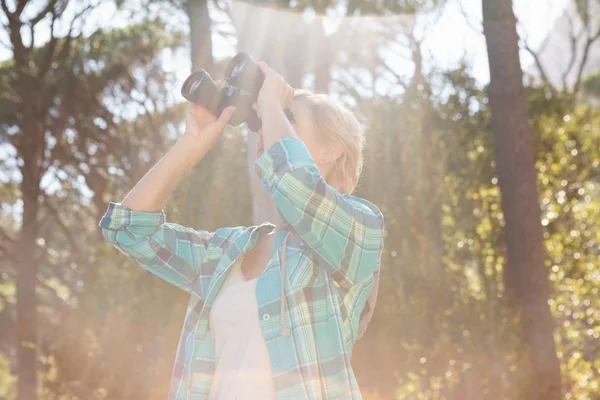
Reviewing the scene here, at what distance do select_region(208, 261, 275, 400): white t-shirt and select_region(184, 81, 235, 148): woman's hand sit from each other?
478 millimetres

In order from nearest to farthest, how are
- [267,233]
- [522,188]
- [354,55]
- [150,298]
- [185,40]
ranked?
[267,233], [522,188], [150,298], [185,40], [354,55]

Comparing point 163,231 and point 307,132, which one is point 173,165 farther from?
point 307,132

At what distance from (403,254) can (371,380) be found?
0.83m

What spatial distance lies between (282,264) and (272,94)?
0.44 m

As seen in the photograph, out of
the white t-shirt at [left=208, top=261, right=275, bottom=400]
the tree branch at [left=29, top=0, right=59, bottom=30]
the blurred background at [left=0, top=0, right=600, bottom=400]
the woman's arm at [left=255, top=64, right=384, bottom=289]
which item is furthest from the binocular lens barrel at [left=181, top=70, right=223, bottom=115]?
the tree branch at [left=29, top=0, right=59, bottom=30]

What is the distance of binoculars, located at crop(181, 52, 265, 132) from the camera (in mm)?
1985

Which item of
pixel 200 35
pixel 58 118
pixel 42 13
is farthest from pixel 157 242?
pixel 58 118

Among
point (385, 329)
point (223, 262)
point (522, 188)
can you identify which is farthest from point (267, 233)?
point (522, 188)

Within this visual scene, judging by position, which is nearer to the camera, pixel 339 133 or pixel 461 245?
pixel 339 133

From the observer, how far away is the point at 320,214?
1683 millimetres

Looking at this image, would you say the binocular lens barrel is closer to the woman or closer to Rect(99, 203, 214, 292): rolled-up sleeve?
the woman

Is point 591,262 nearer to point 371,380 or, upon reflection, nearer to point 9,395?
point 371,380

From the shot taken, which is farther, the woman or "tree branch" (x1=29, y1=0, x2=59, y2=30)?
"tree branch" (x1=29, y1=0, x2=59, y2=30)

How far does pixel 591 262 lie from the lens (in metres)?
5.41
